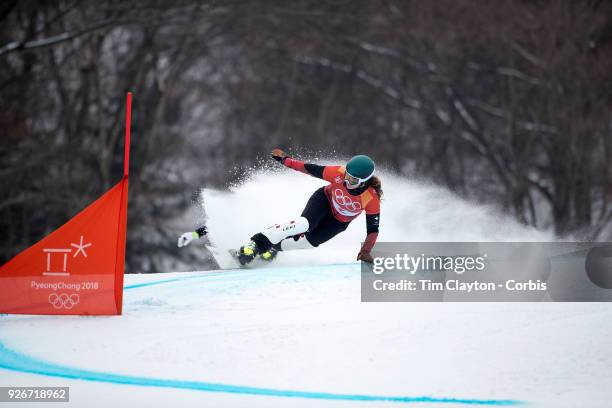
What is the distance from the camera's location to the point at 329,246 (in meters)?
13.9

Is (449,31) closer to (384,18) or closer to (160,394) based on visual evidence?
(384,18)

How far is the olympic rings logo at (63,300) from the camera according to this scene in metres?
9.66

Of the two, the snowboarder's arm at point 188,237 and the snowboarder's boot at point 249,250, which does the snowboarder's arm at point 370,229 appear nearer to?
the snowboarder's boot at point 249,250

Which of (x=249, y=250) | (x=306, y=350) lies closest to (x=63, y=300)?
(x=249, y=250)

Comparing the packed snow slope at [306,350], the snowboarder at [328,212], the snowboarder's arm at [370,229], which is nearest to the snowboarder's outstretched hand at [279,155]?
the snowboarder at [328,212]

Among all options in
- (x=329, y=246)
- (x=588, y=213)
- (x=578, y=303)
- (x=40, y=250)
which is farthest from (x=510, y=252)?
(x=588, y=213)

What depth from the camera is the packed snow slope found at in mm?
7734

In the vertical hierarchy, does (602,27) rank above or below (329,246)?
above

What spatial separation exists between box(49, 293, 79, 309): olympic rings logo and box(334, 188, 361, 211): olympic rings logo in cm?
258

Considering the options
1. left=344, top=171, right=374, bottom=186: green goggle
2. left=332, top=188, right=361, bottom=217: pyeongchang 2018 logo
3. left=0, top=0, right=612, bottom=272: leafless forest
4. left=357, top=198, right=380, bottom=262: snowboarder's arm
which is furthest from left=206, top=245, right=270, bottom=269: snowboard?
left=0, top=0, right=612, bottom=272: leafless forest

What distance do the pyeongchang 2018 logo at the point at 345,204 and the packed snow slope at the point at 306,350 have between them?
77 cm

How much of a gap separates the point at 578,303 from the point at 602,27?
15.2 meters

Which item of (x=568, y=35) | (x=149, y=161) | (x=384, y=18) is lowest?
(x=149, y=161)

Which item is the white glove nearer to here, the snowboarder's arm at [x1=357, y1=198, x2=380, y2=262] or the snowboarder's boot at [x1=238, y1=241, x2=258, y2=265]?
the snowboarder's boot at [x1=238, y1=241, x2=258, y2=265]
